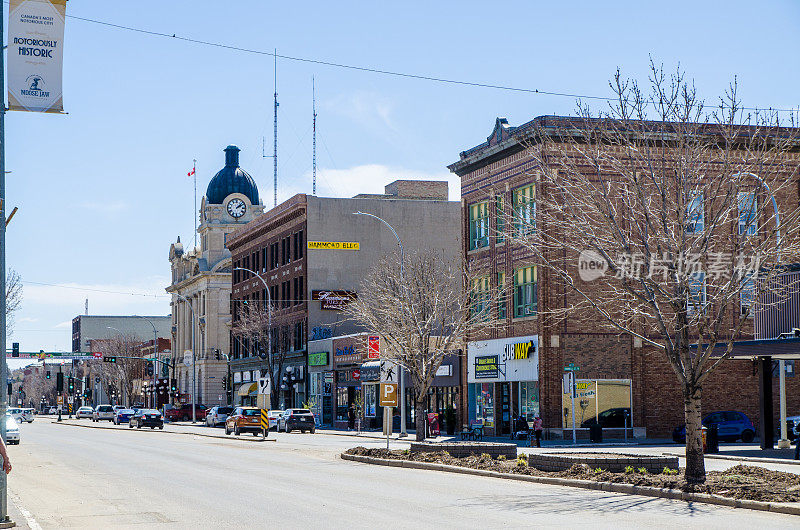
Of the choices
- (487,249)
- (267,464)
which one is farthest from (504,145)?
(267,464)

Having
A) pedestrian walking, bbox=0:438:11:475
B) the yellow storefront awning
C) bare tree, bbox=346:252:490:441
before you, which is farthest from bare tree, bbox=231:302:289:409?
pedestrian walking, bbox=0:438:11:475

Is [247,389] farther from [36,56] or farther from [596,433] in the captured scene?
[36,56]

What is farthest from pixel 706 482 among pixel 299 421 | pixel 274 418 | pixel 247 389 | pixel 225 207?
pixel 225 207

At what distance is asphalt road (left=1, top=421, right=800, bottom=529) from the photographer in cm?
1544

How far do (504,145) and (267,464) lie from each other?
23.1 m

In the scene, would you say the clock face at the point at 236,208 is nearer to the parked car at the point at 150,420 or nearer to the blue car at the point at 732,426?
the parked car at the point at 150,420

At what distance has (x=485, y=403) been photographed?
51.2 meters

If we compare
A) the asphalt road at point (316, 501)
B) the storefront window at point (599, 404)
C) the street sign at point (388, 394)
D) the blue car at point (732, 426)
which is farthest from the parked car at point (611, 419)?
the asphalt road at point (316, 501)

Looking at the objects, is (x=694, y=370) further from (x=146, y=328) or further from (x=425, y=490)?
(x=146, y=328)

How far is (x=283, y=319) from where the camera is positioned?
3110 inches

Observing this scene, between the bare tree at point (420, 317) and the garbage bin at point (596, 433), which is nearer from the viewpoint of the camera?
the garbage bin at point (596, 433)

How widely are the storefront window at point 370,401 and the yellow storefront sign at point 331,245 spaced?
1322 centimetres

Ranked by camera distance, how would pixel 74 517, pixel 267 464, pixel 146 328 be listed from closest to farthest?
pixel 74 517, pixel 267 464, pixel 146 328

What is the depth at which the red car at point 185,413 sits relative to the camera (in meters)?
95.8
